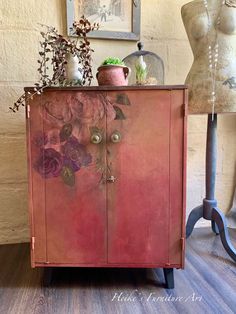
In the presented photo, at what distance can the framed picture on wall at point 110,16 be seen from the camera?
5.18 feet

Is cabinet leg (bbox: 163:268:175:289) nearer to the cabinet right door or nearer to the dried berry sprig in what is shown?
the cabinet right door

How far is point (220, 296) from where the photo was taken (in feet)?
3.78

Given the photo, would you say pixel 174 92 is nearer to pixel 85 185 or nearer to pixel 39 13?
pixel 85 185

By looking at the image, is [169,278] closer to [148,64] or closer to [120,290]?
[120,290]

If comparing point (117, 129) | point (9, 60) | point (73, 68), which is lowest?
point (117, 129)

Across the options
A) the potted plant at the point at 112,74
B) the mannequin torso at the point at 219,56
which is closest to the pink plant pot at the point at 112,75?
the potted plant at the point at 112,74

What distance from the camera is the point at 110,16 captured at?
1624mm

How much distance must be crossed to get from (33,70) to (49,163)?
77cm

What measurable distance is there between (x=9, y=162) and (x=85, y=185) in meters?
0.74

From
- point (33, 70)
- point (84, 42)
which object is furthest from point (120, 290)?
point (33, 70)

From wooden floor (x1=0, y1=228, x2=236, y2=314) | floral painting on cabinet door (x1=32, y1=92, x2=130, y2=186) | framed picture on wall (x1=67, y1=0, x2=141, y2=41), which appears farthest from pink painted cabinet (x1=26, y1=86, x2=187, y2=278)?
framed picture on wall (x1=67, y1=0, x2=141, y2=41)

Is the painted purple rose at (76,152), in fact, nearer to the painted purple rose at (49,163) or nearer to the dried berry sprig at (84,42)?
the painted purple rose at (49,163)

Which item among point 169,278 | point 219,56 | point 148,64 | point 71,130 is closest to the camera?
point 71,130

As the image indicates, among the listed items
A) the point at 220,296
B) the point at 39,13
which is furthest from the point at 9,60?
the point at 220,296
